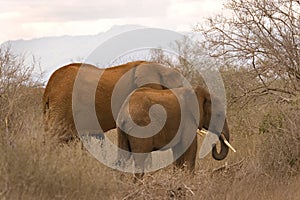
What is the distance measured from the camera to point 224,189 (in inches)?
386

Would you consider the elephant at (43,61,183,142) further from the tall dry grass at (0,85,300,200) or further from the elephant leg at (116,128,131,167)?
the elephant leg at (116,128,131,167)

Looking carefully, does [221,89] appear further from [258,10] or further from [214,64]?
[258,10]

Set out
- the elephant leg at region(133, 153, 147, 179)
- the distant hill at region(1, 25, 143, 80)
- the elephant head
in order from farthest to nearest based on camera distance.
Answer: the distant hill at region(1, 25, 143, 80) < the elephant head < the elephant leg at region(133, 153, 147, 179)

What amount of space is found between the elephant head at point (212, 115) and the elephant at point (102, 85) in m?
1.08

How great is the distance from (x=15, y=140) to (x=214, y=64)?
27.9ft

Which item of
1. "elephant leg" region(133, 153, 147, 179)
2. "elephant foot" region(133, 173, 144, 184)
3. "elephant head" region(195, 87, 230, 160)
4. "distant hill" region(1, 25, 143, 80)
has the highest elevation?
"distant hill" region(1, 25, 143, 80)

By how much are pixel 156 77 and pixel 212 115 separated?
155 centimetres

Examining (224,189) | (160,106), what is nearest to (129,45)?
(160,106)

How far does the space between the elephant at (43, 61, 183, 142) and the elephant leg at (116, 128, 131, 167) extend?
1426mm

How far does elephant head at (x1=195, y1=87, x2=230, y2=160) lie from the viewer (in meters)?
12.3

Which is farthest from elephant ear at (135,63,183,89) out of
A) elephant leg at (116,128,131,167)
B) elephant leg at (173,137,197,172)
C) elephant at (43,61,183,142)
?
elephant leg at (116,128,131,167)

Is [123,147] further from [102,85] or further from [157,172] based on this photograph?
[102,85]

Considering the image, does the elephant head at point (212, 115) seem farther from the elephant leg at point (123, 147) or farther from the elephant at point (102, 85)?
the elephant leg at point (123, 147)

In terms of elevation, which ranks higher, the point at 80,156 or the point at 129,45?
the point at 129,45
